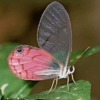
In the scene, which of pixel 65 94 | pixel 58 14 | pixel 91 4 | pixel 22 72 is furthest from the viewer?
pixel 91 4

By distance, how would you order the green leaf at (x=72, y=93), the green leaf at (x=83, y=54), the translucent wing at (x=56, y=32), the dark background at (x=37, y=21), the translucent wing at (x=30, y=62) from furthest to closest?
the dark background at (x=37, y=21) < the green leaf at (x=83, y=54) < the translucent wing at (x=30, y=62) < the translucent wing at (x=56, y=32) < the green leaf at (x=72, y=93)

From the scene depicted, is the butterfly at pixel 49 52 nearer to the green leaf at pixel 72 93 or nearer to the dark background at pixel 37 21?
the green leaf at pixel 72 93

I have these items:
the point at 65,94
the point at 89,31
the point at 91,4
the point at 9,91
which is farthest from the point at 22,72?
the point at 91,4

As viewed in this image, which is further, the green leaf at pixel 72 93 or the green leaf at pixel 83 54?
the green leaf at pixel 83 54

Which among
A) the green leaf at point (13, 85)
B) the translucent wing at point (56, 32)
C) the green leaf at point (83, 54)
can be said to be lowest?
the green leaf at point (13, 85)

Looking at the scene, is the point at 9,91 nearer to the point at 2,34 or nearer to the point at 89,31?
the point at 2,34

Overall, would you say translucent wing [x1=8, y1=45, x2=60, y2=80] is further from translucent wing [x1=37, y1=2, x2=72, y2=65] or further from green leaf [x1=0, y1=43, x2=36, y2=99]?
green leaf [x1=0, y1=43, x2=36, y2=99]

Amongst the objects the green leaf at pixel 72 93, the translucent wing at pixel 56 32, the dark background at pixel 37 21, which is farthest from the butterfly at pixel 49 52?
the dark background at pixel 37 21

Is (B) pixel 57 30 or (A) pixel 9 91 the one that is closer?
(B) pixel 57 30
